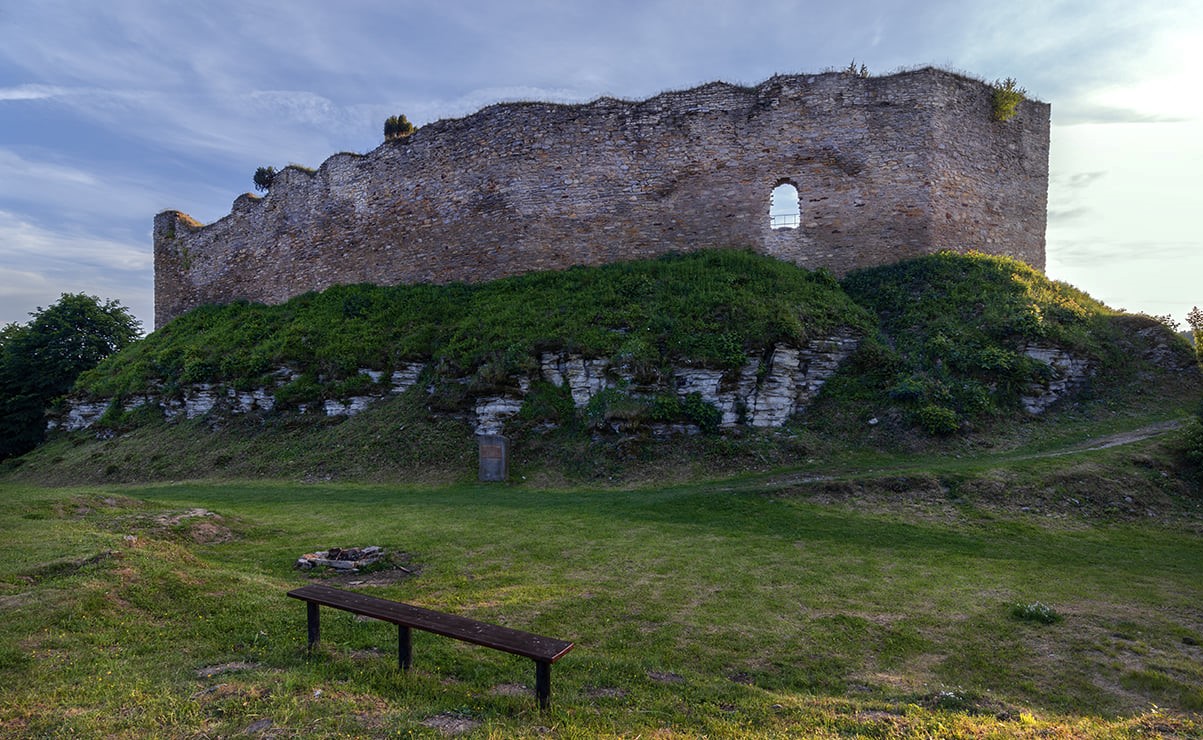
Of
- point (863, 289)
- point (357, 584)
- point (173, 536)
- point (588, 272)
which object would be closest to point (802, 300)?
point (863, 289)

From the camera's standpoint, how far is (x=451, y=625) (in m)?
4.13

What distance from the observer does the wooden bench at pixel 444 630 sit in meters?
3.80

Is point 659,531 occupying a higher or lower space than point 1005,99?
lower

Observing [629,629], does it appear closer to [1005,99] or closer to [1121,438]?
[1121,438]

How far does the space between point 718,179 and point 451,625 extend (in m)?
19.2

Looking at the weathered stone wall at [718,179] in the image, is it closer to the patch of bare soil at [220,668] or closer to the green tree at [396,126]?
the green tree at [396,126]

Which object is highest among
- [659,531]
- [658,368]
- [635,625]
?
[658,368]

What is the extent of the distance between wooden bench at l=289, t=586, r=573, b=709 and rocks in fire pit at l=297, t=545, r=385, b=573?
253cm

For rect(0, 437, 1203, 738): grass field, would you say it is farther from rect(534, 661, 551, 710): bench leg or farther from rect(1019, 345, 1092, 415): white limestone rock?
rect(1019, 345, 1092, 415): white limestone rock

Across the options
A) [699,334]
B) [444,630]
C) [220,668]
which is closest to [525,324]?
[699,334]

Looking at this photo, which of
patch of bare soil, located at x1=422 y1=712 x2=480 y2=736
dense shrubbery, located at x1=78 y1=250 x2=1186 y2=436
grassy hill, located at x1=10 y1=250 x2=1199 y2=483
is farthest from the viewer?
dense shrubbery, located at x1=78 y1=250 x2=1186 y2=436

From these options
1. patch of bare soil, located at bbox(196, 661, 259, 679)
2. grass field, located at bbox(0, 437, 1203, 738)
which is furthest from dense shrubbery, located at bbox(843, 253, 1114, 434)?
patch of bare soil, located at bbox(196, 661, 259, 679)

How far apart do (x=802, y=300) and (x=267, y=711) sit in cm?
1599

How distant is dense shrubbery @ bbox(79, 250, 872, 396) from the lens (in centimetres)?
1553
